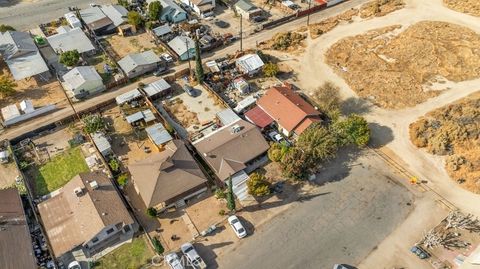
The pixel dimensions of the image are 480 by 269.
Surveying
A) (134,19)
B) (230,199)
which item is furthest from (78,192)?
(134,19)

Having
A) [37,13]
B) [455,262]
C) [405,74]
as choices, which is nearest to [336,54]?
[405,74]

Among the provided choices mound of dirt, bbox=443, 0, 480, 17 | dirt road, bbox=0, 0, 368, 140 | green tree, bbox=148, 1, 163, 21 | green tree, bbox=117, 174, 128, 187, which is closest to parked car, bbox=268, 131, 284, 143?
green tree, bbox=117, 174, 128, 187

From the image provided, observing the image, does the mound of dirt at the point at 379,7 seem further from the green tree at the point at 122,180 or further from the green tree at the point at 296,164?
the green tree at the point at 122,180

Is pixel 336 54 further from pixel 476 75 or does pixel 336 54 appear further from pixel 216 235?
pixel 216 235

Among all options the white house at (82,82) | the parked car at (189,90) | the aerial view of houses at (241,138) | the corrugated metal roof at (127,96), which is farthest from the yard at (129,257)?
the white house at (82,82)

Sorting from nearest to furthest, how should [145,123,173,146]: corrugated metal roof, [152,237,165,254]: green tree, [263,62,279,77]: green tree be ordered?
[152,237,165,254]: green tree < [145,123,173,146]: corrugated metal roof < [263,62,279,77]: green tree

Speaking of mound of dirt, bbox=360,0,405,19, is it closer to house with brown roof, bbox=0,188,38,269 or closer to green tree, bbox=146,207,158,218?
green tree, bbox=146,207,158,218
